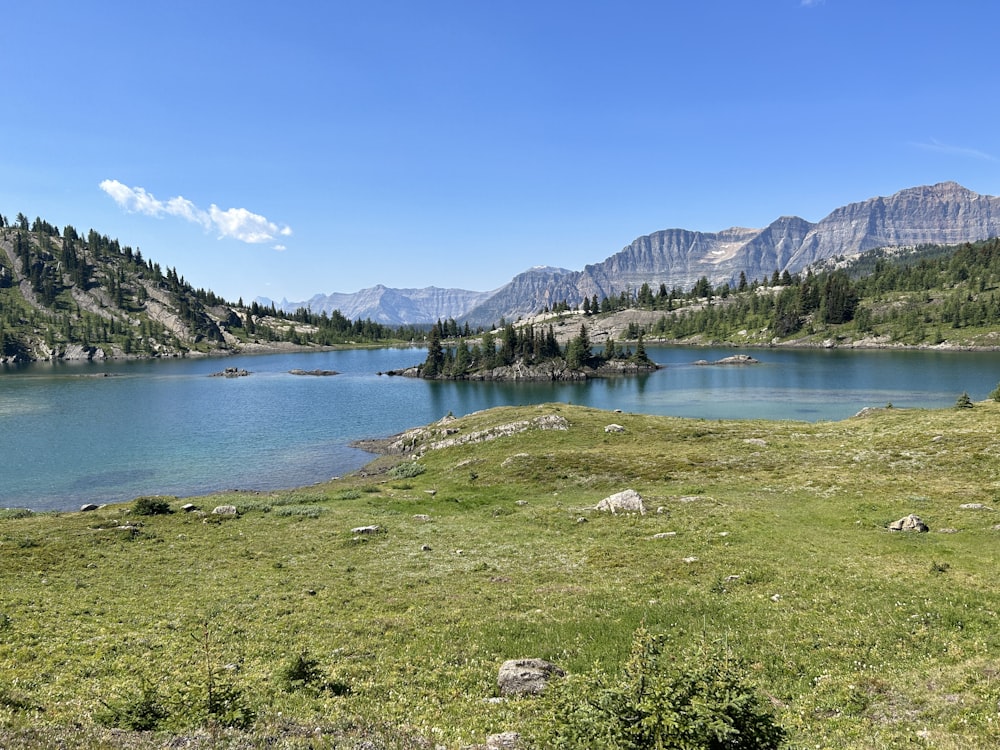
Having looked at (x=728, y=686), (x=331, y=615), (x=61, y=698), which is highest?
(x=728, y=686)

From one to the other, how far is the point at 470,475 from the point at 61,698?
43745 mm

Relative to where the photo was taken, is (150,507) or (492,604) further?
(150,507)

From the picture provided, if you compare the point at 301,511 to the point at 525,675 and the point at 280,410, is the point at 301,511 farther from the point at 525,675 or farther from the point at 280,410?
the point at 280,410

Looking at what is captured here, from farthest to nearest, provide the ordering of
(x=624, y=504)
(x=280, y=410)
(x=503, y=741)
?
(x=280, y=410) < (x=624, y=504) < (x=503, y=741)

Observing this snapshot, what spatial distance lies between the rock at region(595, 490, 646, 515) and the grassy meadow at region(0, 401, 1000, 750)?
3.47 ft

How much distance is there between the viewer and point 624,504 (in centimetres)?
3888

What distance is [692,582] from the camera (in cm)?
2516

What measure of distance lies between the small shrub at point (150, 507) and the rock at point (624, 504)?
35217 mm

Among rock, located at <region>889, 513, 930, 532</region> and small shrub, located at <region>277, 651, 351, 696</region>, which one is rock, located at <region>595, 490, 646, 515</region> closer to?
rock, located at <region>889, 513, 930, 532</region>

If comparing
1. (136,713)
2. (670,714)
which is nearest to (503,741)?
(670,714)

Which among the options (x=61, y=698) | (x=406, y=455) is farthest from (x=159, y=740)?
(x=406, y=455)

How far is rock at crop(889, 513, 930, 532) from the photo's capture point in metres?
31.0

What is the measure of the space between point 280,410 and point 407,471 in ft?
259

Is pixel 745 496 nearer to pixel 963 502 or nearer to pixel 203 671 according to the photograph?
pixel 963 502
